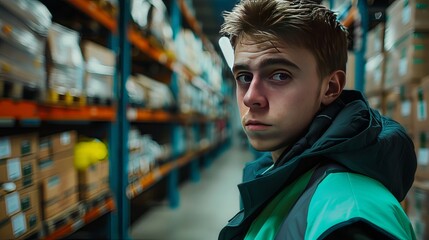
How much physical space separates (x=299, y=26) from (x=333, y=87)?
0.21 m

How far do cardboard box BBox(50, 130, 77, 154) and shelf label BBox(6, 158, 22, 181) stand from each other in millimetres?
318

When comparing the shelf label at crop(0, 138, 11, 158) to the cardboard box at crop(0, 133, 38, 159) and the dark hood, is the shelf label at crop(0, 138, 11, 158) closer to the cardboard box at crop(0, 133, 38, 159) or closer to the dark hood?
the cardboard box at crop(0, 133, 38, 159)

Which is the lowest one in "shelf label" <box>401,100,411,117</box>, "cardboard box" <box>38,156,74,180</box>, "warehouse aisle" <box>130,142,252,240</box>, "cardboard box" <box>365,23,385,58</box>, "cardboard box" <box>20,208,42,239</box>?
"warehouse aisle" <box>130,142,252,240</box>

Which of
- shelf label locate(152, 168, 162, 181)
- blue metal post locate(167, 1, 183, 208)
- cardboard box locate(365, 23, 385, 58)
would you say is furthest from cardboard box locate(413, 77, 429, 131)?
blue metal post locate(167, 1, 183, 208)

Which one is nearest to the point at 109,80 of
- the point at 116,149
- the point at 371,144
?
the point at 116,149

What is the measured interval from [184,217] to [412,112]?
2.67 m

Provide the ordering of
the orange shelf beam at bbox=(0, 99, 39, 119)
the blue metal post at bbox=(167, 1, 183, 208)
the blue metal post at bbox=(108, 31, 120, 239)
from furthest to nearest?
the blue metal post at bbox=(167, 1, 183, 208)
the blue metal post at bbox=(108, 31, 120, 239)
the orange shelf beam at bbox=(0, 99, 39, 119)

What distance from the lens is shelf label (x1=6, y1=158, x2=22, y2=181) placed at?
133cm

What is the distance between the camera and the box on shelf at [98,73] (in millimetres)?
2100

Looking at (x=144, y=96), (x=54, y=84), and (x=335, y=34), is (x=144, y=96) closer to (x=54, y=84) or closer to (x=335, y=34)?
(x=54, y=84)

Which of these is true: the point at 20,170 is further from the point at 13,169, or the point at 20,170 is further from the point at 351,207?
the point at 351,207

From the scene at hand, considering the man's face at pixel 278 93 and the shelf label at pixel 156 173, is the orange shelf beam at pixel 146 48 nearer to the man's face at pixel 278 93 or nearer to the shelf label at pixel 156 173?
the shelf label at pixel 156 173

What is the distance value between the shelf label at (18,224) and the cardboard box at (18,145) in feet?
0.87

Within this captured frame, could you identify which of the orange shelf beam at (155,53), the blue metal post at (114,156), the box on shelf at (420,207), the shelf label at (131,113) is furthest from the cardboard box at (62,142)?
the box on shelf at (420,207)
